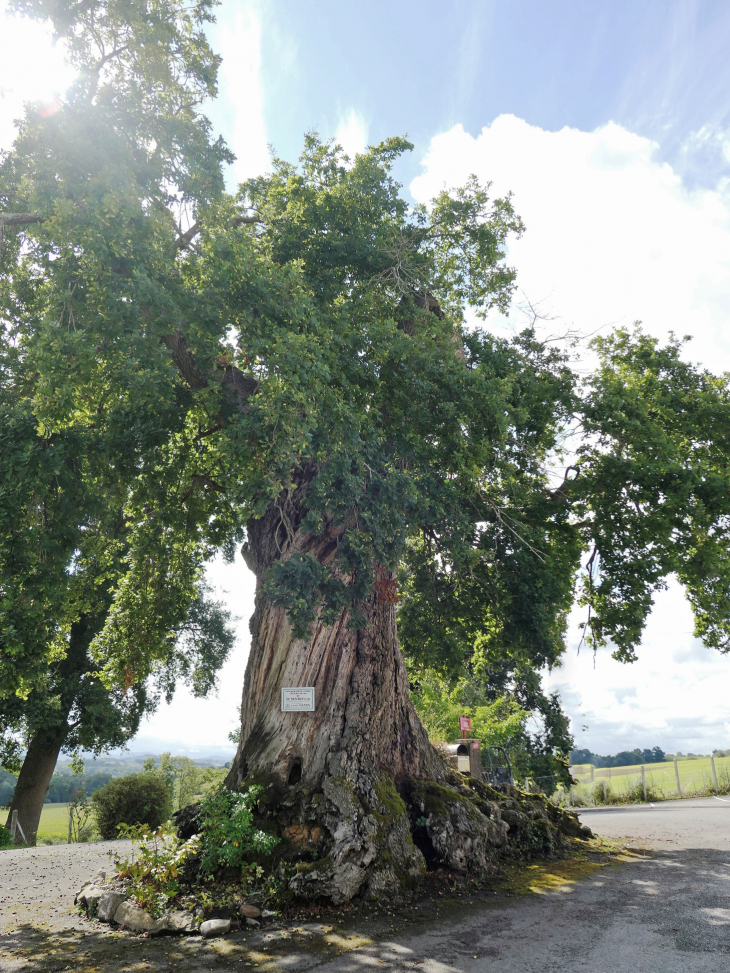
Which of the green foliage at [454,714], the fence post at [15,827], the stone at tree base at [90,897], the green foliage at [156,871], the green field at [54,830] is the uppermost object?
the green foliage at [454,714]

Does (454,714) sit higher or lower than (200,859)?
higher

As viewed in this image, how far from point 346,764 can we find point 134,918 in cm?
306

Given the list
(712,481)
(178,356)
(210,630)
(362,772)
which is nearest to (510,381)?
(712,481)

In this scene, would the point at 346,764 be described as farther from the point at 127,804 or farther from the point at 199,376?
the point at 127,804

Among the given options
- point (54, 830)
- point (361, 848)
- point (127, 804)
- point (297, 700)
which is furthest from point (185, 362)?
point (54, 830)

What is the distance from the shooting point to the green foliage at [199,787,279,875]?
7.63 metres

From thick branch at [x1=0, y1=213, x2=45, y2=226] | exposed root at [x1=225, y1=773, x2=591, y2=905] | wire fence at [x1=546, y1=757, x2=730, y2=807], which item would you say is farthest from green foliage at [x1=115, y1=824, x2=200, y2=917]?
wire fence at [x1=546, y1=757, x2=730, y2=807]

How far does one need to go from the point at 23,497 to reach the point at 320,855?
21.2 feet

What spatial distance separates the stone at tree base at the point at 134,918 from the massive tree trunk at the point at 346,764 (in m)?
1.60

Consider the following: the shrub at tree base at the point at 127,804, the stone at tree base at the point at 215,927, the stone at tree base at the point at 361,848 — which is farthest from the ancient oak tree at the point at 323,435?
the shrub at tree base at the point at 127,804

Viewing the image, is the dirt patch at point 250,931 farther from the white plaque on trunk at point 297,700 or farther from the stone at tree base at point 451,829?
the white plaque on trunk at point 297,700

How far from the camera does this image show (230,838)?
7.71 metres

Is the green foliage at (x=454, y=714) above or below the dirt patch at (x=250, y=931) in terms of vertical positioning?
above

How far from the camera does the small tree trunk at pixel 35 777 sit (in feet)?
64.5
